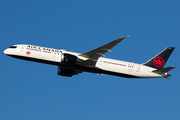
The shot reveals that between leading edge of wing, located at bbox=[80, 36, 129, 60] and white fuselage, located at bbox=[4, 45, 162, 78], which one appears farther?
white fuselage, located at bbox=[4, 45, 162, 78]

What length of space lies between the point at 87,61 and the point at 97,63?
106 inches

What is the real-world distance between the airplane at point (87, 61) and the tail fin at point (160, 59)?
3.95ft

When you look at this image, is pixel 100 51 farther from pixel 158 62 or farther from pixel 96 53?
pixel 158 62

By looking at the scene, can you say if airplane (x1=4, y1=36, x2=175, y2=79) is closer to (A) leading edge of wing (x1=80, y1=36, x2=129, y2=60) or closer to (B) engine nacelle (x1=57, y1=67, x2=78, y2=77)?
(A) leading edge of wing (x1=80, y1=36, x2=129, y2=60)

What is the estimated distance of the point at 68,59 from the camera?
50375 mm

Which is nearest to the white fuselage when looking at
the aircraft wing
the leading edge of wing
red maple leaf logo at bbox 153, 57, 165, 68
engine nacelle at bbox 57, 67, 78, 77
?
the aircraft wing

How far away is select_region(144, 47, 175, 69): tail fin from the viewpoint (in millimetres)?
57312

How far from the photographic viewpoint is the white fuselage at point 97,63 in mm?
51281

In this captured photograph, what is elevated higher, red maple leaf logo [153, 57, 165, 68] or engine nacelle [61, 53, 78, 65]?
red maple leaf logo [153, 57, 165, 68]

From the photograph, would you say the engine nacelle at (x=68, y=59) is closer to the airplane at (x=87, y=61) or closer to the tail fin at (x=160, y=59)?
the airplane at (x=87, y=61)

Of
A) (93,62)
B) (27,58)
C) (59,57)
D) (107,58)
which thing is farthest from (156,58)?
(27,58)

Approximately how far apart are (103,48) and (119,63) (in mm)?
7263

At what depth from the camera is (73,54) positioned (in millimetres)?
52969

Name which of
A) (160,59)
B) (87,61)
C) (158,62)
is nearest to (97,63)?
(87,61)
